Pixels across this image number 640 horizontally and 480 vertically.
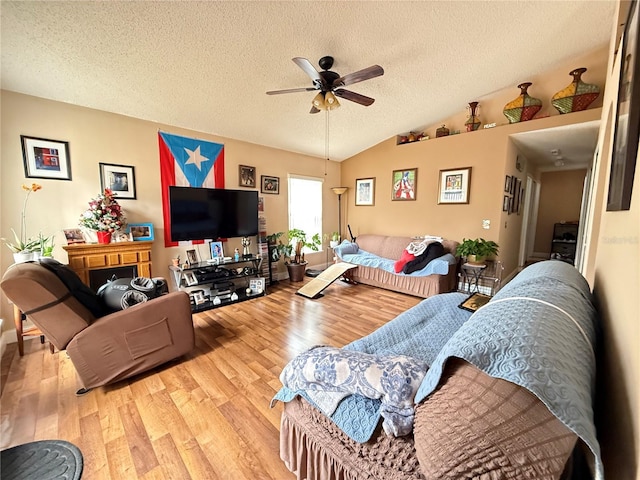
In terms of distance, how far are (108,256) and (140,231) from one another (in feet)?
1.58

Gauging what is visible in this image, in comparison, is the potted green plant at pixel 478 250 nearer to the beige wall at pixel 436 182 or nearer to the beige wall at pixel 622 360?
the beige wall at pixel 436 182

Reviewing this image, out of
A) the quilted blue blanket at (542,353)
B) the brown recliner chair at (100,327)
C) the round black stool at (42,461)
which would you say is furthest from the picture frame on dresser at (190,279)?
the quilted blue blanket at (542,353)

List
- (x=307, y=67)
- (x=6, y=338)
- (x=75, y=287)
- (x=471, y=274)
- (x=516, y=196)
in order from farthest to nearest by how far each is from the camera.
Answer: (x=516, y=196)
(x=471, y=274)
(x=6, y=338)
(x=307, y=67)
(x=75, y=287)

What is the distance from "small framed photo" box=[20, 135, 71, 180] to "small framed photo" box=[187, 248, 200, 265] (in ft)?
4.96

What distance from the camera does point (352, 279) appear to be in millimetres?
4656

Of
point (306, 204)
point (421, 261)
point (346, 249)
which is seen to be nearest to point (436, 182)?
point (421, 261)

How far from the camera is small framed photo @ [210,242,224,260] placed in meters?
3.76

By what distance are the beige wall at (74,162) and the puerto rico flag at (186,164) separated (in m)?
0.07

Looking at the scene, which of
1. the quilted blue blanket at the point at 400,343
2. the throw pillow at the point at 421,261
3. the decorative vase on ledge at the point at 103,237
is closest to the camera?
the quilted blue blanket at the point at 400,343

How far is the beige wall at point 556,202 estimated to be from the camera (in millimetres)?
6242

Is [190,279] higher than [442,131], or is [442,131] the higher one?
[442,131]

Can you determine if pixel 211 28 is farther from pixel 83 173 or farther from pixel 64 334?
pixel 64 334

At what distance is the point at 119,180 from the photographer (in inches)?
119

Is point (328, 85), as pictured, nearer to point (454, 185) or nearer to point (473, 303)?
point (473, 303)
